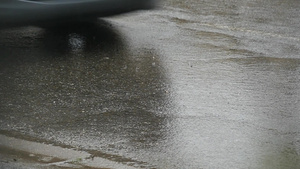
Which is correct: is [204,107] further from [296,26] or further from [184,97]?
[296,26]

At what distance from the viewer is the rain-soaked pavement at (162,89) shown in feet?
17.4

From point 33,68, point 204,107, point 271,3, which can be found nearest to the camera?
point 204,107

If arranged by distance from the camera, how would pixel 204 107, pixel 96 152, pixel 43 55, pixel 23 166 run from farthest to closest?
pixel 43 55 < pixel 204 107 < pixel 96 152 < pixel 23 166

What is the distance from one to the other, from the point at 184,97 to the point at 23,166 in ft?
6.83

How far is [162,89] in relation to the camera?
671cm

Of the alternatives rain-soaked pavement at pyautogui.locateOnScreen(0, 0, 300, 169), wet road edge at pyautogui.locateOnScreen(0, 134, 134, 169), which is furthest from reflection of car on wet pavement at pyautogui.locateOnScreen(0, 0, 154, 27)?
wet road edge at pyautogui.locateOnScreen(0, 134, 134, 169)

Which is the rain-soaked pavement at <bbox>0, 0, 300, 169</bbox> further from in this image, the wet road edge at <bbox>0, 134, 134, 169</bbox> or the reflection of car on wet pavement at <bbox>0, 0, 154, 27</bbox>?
the reflection of car on wet pavement at <bbox>0, 0, 154, 27</bbox>

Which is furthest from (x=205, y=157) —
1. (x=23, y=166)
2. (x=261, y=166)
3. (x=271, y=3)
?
(x=271, y=3)

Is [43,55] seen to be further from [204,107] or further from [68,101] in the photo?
[204,107]

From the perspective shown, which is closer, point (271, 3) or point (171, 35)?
point (171, 35)

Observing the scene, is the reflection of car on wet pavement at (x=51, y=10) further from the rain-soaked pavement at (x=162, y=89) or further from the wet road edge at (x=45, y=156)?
the wet road edge at (x=45, y=156)

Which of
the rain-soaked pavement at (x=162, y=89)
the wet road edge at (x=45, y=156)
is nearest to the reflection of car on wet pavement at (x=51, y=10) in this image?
the rain-soaked pavement at (x=162, y=89)

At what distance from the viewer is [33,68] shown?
7.15 metres

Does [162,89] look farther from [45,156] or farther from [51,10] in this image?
[45,156]
